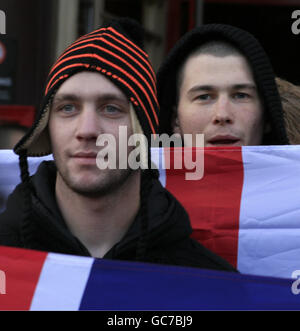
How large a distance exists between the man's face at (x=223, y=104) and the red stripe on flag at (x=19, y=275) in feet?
3.57

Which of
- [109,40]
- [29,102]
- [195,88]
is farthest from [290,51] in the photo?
[109,40]

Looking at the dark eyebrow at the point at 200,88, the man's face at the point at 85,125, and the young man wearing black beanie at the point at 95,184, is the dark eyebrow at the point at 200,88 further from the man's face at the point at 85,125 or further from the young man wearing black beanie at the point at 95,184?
the man's face at the point at 85,125

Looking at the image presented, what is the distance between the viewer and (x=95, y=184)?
1.93m

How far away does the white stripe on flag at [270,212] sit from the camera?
90.0 inches

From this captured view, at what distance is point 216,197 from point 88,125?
0.76m

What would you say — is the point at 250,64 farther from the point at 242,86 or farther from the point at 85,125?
the point at 85,125

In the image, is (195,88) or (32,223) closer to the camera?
(32,223)

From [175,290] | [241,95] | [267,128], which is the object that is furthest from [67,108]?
[267,128]

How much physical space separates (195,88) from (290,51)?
430cm

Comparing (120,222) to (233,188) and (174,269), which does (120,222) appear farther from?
(233,188)

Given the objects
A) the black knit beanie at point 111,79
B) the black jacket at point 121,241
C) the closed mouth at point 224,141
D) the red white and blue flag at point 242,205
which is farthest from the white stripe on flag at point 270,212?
the black knit beanie at point 111,79

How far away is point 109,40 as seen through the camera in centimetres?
→ 209

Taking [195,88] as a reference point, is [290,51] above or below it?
above
